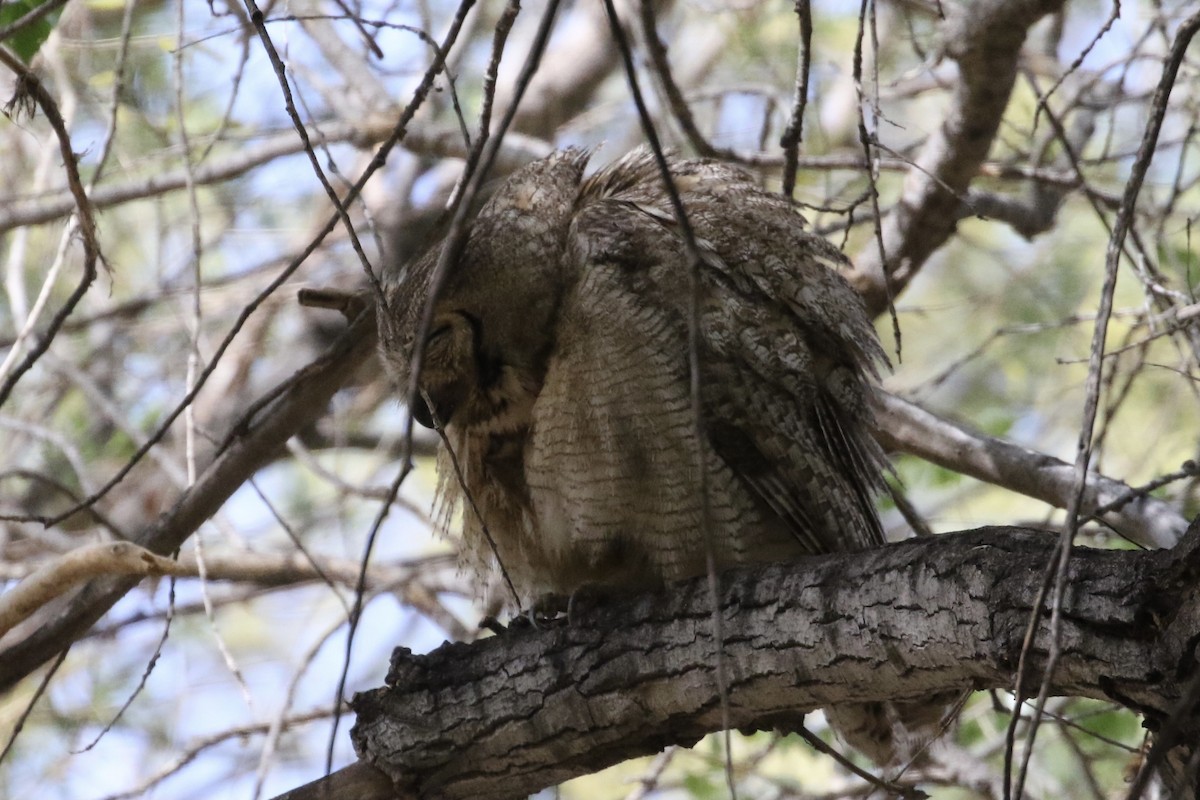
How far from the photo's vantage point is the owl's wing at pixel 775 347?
277 cm

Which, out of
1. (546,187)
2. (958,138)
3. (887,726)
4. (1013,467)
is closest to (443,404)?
(546,187)

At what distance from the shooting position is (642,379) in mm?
2666

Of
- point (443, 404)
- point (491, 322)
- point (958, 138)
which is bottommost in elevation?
point (443, 404)

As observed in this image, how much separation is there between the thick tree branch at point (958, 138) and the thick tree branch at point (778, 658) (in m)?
1.23

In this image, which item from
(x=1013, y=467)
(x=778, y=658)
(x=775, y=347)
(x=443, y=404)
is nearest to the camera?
(x=778, y=658)

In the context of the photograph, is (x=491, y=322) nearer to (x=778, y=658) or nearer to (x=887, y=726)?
(x=778, y=658)

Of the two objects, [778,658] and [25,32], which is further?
[25,32]

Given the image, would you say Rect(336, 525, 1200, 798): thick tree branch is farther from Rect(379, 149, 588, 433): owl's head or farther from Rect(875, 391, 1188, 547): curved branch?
Rect(875, 391, 1188, 547): curved branch

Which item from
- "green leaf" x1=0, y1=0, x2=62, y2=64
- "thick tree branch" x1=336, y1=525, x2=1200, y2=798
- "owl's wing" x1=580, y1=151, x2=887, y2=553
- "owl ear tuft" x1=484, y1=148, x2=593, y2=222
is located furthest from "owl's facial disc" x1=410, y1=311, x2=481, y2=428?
"green leaf" x1=0, y1=0, x2=62, y2=64

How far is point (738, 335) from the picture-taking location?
280 cm

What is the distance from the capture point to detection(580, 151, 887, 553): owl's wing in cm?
277

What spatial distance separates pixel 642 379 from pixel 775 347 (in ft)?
1.24

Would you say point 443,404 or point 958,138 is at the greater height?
point 958,138

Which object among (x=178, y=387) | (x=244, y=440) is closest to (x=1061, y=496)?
(x=244, y=440)
